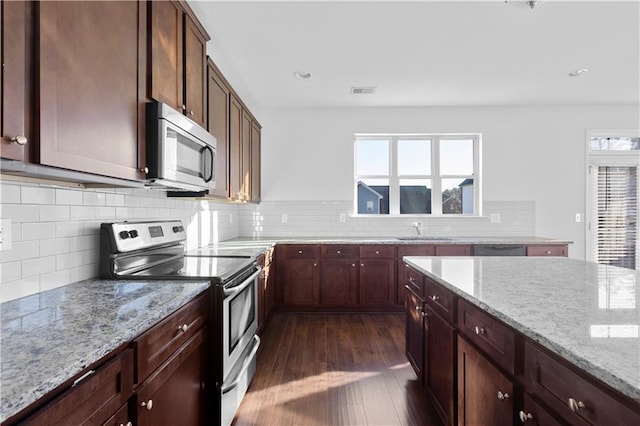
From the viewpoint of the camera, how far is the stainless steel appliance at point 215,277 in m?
1.60

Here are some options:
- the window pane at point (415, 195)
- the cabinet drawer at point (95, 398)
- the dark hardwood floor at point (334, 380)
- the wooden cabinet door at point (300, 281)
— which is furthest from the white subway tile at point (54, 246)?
the window pane at point (415, 195)

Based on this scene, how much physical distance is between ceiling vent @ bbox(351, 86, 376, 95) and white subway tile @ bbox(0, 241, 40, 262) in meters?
3.18

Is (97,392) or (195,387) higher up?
(97,392)

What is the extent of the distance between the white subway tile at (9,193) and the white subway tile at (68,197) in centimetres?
19

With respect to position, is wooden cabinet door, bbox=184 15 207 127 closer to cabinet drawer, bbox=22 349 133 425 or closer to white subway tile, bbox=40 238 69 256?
white subway tile, bbox=40 238 69 256

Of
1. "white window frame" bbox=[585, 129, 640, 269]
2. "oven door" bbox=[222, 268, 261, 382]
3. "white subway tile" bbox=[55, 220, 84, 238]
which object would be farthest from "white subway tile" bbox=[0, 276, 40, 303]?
"white window frame" bbox=[585, 129, 640, 269]

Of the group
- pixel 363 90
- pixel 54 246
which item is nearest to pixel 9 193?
pixel 54 246

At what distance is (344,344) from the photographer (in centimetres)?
289

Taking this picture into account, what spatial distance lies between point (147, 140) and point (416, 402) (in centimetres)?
217

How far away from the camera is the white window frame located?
421 centimetres

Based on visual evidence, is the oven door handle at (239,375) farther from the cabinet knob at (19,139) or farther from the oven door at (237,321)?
the cabinet knob at (19,139)

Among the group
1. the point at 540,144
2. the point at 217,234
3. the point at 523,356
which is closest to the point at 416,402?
the point at 523,356

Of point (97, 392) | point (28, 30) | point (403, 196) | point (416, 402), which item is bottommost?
point (416, 402)

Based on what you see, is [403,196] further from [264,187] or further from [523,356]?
[523,356]
